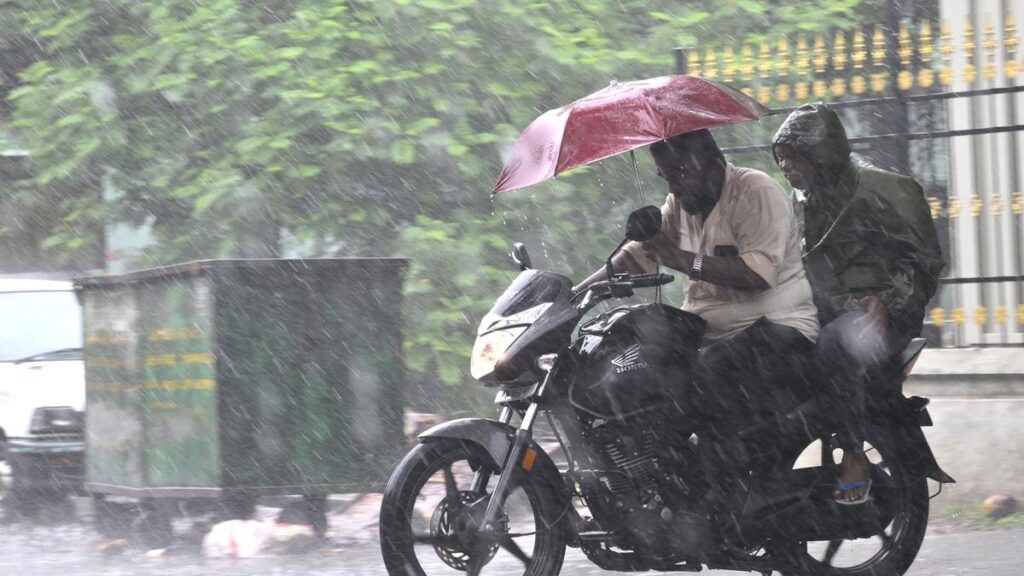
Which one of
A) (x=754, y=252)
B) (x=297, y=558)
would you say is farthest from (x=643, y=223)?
(x=297, y=558)

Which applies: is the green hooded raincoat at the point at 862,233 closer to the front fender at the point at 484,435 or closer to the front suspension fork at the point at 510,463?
the front suspension fork at the point at 510,463

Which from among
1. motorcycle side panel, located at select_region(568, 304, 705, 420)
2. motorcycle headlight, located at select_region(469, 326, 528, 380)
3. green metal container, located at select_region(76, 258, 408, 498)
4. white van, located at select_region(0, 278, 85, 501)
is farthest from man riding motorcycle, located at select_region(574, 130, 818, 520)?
white van, located at select_region(0, 278, 85, 501)

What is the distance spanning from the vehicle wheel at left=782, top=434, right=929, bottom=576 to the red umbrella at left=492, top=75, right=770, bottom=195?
1374 millimetres

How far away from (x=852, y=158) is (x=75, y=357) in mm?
7081

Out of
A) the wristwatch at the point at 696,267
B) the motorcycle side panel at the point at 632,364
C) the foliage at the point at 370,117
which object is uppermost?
the foliage at the point at 370,117

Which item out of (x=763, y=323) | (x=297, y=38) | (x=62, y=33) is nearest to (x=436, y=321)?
(x=297, y=38)

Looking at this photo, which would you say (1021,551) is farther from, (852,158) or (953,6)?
(953,6)

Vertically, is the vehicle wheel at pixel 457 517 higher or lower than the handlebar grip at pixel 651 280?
lower

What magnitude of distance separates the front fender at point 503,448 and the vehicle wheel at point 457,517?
0.03 m

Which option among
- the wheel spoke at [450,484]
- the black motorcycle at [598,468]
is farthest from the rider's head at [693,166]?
the wheel spoke at [450,484]

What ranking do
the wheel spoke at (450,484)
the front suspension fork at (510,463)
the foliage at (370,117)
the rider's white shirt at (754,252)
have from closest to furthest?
the front suspension fork at (510,463)
the wheel spoke at (450,484)
the rider's white shirt at (754,252)
the foliage at (370,117)

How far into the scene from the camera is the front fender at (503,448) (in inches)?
189

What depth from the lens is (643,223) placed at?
4504 mm

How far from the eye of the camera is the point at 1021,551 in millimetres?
6422
